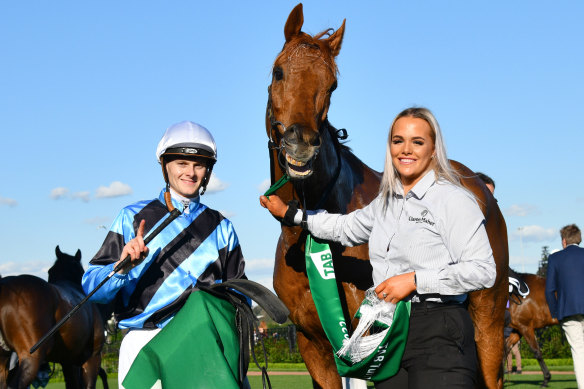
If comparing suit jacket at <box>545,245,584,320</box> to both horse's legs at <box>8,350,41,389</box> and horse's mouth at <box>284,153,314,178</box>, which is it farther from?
horse's legs at <box>8,350,41,389</box>

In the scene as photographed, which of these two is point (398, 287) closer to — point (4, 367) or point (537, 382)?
point (4, 367)

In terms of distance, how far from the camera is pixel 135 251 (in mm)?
2619

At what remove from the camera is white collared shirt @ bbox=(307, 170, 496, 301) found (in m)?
2.62

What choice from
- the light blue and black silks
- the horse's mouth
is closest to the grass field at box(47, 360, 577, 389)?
the horse's mouth

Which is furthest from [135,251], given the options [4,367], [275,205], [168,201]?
[4,367]

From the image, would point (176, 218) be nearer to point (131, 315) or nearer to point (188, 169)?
point (188, 169)

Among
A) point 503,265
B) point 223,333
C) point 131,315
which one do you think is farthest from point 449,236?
point 503,265

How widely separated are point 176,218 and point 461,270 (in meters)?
1.25

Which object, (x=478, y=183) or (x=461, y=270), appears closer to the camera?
(x=461, y=270)

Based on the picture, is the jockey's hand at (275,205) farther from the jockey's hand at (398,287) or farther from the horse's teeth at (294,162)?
the jockey's hand at (398,287)

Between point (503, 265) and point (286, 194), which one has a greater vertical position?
point (286, 194)

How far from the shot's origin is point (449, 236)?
8.88ft

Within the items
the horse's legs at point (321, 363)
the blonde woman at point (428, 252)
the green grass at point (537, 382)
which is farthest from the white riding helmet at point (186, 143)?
the green grass at point (537, 382)

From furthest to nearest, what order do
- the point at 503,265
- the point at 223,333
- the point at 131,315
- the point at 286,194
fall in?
the point at 503,265
the point at 286,194
the point at 131,315
the point at 223,333
